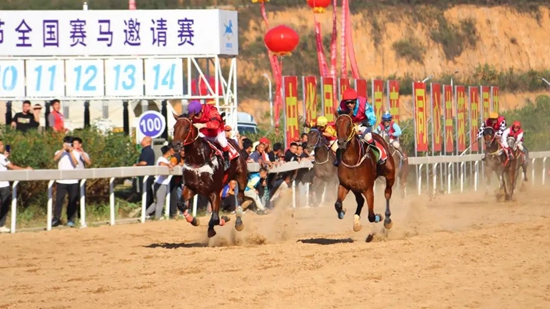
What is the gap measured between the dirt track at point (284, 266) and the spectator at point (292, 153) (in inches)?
175

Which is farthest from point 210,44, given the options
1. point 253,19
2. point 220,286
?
point 253,19

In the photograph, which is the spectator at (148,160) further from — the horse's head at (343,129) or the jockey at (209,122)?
the horse's head at (343,129)

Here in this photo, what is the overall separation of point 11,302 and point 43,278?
1.77 meters

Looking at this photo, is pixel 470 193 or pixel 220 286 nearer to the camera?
pixel 220 286

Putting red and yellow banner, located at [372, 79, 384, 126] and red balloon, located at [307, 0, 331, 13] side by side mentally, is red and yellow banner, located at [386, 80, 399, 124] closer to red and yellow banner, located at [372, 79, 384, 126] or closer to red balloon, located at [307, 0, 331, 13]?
red and yellow banner, located at [372, 79, 384, 126]

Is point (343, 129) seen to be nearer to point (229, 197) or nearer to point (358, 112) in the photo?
point (358, 112)

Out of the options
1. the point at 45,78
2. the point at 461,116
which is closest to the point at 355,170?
the point at 45,78

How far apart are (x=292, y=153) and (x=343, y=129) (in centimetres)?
863

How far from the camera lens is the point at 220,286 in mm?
10359

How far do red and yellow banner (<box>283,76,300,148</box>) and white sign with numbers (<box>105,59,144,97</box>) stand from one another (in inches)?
150

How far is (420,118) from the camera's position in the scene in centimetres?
2984

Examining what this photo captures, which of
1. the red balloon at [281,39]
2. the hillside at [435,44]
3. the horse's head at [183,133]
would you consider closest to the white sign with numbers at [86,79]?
the red balloon at [281,39]

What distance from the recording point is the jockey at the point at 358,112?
1473 cm

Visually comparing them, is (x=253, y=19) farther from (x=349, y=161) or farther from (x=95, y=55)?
(x=349, y=161)
